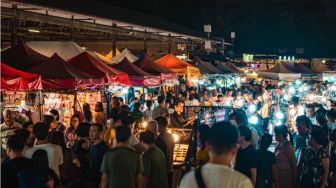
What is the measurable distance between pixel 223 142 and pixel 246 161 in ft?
10.1

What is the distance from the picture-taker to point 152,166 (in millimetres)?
7137

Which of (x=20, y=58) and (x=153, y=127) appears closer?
(x=153, y=127)

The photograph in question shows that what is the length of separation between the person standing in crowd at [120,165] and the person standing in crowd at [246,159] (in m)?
1.45

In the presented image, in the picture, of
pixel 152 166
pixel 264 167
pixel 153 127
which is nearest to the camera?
pixel 152 166

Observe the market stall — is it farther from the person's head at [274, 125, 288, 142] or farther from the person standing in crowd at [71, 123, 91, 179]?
the person standing in crowd at [71, 123, 91, 179]

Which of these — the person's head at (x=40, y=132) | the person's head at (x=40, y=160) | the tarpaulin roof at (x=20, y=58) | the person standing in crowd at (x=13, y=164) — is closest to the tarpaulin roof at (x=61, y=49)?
the tarpaulin roof at (x=20, y=58)

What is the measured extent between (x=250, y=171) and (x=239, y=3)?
52.8 metres

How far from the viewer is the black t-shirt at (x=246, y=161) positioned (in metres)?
6.75

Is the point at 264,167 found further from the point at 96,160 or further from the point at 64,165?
the point at 64,165

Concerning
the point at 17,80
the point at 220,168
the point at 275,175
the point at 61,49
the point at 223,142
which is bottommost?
the point at 275,175

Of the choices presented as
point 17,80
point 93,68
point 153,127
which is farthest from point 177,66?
point 153,127

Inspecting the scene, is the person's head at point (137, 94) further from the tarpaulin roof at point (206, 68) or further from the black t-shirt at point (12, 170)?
the black t-shirt at point (12, 170)

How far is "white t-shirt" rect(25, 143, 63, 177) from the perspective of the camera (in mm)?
6676

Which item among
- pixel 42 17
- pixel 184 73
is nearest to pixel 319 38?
pixel 184 73
